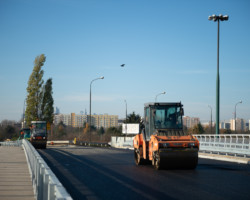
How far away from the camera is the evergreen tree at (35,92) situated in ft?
223

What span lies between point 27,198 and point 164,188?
3.80 m

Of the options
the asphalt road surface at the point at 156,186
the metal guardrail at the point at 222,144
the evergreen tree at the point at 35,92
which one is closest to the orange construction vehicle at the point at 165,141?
the asphalt road surface at the point at 156,186

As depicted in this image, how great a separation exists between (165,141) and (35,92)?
55.6 metres

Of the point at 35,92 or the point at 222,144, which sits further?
the point at 35,92

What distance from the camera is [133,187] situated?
11.2 meters

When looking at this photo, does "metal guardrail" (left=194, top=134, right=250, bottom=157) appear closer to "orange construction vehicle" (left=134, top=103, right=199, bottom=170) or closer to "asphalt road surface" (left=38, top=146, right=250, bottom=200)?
"orange construction vehicle" (left=134, top=103, right=199, bottom=170)

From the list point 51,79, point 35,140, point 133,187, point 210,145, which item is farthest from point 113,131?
point 133,187

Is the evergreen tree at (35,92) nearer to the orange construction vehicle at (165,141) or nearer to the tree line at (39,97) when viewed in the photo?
the tree line at (39,97)

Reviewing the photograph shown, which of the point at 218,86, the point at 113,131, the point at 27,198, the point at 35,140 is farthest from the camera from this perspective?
the point at 113,131

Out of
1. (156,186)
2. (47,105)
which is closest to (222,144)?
(156,186)

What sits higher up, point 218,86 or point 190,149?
point 218,86

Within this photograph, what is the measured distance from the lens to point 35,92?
68.8 metres

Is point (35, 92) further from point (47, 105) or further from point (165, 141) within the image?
Result: point (165, 141)

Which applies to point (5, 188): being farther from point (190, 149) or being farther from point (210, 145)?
point (210, 145)
